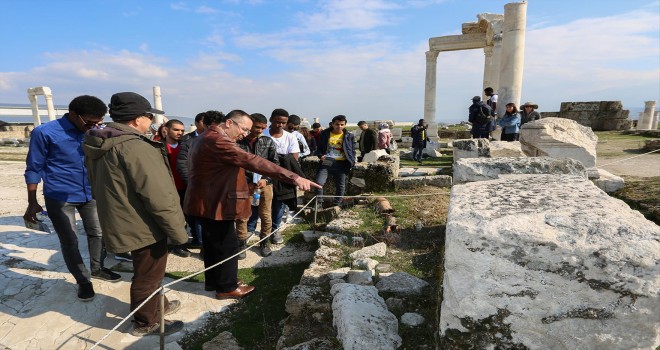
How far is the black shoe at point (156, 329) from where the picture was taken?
2945 millimetres

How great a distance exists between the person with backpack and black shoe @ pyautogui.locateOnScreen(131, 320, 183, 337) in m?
8.51

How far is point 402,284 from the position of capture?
3031mm

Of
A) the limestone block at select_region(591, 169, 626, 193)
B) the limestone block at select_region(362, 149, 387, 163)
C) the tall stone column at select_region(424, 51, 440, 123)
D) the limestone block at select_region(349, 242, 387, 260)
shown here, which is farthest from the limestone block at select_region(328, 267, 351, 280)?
the tall stone column at select_region(424, 51, 440, 123)

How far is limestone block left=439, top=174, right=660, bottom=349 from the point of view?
139cm

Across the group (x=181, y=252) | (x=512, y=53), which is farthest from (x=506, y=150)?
(x=512, y=53)

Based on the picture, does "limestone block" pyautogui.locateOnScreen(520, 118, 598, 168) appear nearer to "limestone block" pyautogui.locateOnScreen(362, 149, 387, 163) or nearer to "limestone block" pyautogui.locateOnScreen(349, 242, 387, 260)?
"limestone block" pyautogui.locateOnScreen(362, 149, 387, 163)

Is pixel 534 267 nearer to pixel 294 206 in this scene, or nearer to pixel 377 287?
pixel 377 287

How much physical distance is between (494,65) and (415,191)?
10881 millimetres

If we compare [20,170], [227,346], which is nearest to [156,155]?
[227,346]

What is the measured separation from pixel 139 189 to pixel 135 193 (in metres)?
0.12

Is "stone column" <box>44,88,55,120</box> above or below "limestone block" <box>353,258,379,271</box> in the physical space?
above

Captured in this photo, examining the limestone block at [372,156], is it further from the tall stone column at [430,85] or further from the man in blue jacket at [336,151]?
the tall stone column at [430,85]

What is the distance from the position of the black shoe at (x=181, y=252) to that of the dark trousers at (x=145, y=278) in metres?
1.79

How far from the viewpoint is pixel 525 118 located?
29.5ft
